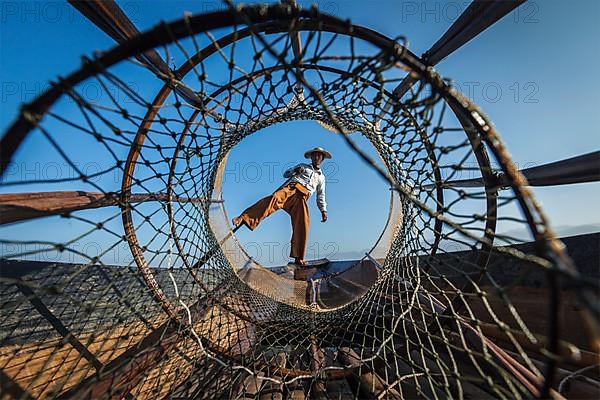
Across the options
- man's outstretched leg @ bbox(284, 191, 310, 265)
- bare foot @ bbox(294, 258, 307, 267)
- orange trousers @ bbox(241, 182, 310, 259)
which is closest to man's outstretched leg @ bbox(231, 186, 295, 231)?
orange trousers @ bbox(241, 182, 310, 259)

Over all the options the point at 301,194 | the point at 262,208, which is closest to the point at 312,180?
the point at 301,194

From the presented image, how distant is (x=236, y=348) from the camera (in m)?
1.59

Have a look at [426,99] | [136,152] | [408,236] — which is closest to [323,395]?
[408,236]

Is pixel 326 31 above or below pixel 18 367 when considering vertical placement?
above

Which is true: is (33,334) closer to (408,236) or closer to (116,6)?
(116,6)

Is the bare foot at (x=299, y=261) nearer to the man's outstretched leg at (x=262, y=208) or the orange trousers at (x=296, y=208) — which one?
the orange trousers at (x=296, y=208)

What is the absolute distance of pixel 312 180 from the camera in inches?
147

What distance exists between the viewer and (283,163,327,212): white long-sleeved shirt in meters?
3.68

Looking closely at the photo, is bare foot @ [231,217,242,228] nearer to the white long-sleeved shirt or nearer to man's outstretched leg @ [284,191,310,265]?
man's outstretched leg @ [284,191,310,265]

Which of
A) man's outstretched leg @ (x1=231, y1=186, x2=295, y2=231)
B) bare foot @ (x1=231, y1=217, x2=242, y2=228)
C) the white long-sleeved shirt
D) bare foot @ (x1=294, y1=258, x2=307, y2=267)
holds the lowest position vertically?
bare foot @ (x1=294, y1=258, x2=307, y2=267)

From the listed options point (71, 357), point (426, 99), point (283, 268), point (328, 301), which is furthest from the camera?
point (283, 268)

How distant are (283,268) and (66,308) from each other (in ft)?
8.85

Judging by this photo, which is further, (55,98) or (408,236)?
(408,236)

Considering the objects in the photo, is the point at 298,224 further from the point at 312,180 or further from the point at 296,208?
the point at 312,180
